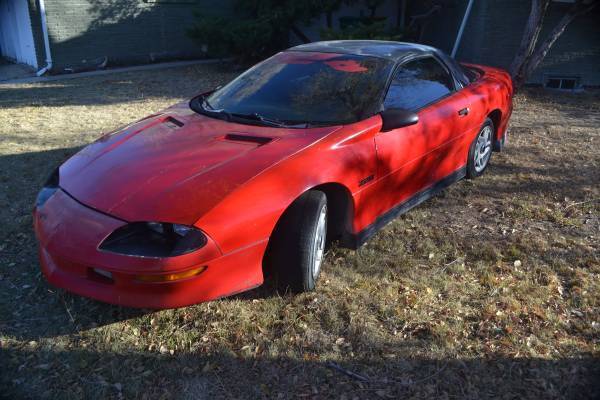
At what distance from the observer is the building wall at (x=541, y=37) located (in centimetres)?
1045

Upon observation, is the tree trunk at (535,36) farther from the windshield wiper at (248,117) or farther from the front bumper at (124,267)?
the front bumper at (124,267)

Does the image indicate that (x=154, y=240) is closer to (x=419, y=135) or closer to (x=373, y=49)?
(x=419, y=135)

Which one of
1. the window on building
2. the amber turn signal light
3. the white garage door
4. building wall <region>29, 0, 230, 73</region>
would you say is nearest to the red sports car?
the amber turn signal light

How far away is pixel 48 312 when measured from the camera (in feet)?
9.73

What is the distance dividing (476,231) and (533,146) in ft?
9.43

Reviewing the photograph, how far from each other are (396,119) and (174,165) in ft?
5.00

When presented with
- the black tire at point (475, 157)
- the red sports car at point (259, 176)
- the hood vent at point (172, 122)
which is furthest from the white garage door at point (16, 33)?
the black tire at point (475, 157)

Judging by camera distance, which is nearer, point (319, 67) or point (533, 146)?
point (319, 67)

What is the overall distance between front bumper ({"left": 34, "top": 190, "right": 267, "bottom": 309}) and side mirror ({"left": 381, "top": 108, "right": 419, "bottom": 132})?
4.19 feet

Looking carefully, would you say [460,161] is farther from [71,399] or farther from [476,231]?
[71,399]

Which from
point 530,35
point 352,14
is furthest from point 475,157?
point 352,14

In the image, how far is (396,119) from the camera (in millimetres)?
3428

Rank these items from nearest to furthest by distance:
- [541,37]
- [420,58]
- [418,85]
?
[418,85], [420,58], [541,37]

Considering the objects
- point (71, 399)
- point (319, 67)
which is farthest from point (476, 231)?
point (71, 399)
